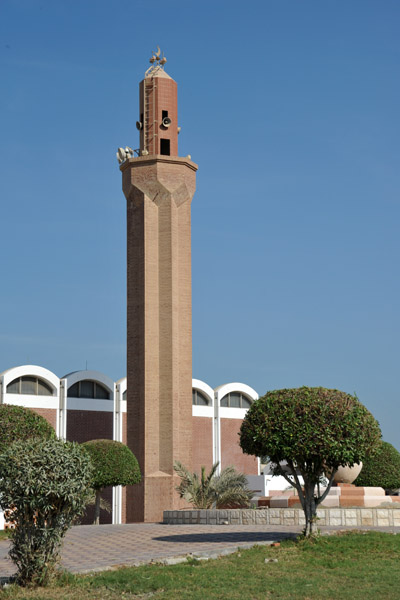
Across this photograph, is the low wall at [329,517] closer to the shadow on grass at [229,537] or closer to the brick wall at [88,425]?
the shadow on grass at [229,537]

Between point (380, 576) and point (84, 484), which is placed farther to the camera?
point (380, 576)

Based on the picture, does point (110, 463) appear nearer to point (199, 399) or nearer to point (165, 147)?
point (165, 147)

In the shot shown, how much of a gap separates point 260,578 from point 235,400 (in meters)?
34.2

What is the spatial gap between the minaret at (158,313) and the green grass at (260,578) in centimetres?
1760

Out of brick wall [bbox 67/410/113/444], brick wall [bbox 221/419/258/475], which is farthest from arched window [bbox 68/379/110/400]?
brick wall [bbox 221/419/258/475]

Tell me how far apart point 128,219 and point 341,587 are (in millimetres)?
25130

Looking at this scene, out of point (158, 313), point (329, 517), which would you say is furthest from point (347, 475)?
point (158, 313)

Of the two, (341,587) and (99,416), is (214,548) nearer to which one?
(341,587)

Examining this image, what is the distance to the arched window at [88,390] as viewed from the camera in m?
39.6

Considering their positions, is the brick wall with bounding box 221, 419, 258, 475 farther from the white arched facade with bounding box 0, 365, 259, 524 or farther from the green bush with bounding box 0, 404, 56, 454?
the green bush with bounding box 0, 404, 56, 454

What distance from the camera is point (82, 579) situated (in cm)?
1160

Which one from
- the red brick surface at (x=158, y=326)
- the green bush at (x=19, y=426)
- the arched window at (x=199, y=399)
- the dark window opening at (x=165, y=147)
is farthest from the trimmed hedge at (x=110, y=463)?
the arched window at (x=199, y=399)

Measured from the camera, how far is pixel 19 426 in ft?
66.6

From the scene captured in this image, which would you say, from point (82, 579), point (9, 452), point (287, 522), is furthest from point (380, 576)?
point (287, 522)
